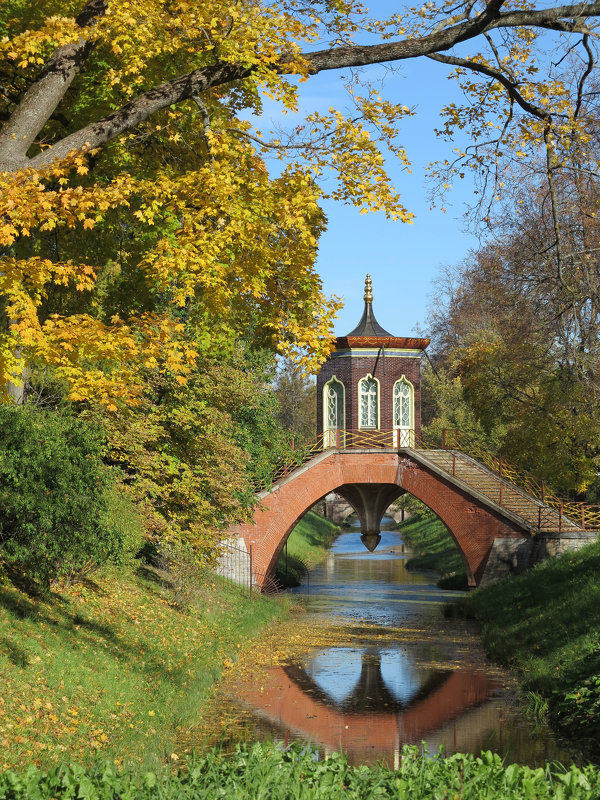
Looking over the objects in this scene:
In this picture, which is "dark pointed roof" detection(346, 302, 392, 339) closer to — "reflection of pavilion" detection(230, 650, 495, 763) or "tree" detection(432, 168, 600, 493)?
"tree" detection(432, 168, 600, 493)

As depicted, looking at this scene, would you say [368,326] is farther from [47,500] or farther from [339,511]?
[339,511]

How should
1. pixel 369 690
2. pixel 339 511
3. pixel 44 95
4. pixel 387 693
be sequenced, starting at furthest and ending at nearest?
pixel 339 511 → pixel 369 690 → pixel 387 693 → pixel 44 95

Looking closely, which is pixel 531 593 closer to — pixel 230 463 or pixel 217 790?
pixel 230 463

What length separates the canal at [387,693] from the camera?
1457 centimetres

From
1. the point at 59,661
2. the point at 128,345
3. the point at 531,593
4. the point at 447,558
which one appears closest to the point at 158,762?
the point at 59,661

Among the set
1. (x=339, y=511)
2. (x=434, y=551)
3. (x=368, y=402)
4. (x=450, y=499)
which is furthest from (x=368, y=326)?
(x=339, y=511)

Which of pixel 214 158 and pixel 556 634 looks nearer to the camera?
pixel 214 158

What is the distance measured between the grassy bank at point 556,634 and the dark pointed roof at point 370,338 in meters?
10.8

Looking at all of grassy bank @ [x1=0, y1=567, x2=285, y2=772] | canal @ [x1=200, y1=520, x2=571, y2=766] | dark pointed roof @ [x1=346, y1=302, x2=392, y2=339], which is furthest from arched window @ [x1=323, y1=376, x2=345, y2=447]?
grassy bank @ [x1=0, y1=567, x2=285, y2=772]

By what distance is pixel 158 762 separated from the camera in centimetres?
1211

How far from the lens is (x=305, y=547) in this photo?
50.7 m

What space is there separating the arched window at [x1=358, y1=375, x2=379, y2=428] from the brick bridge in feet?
1.72

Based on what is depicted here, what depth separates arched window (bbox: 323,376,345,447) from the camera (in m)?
36.9

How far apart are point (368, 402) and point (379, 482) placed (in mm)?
Answer: 3460
